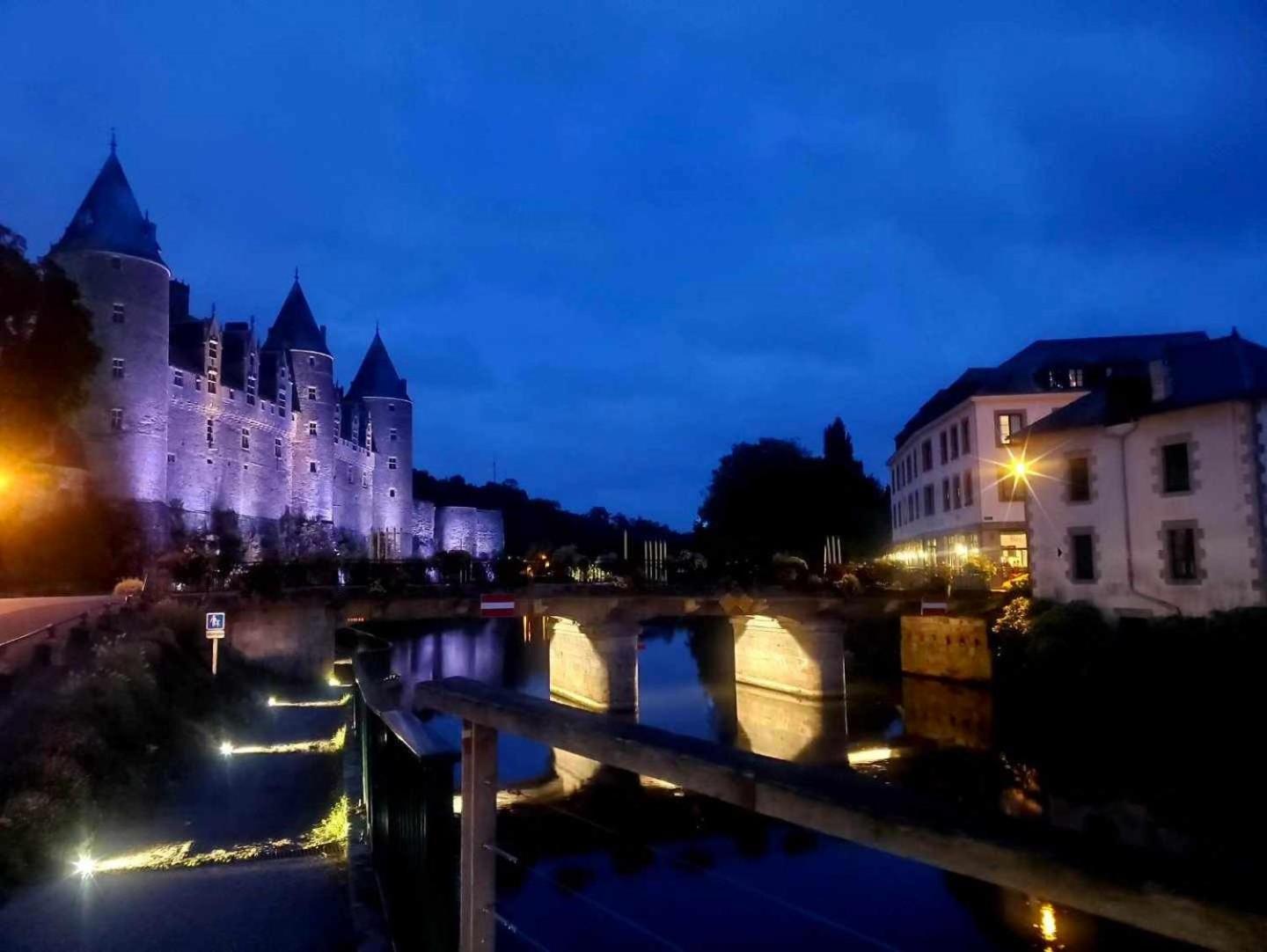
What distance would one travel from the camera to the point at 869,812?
6.15ft

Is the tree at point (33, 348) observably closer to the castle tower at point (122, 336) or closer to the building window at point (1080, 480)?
the castle tower at point (122, 336)

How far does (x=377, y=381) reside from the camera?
86938 mm

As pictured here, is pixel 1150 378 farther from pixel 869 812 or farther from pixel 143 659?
pixel 869 812

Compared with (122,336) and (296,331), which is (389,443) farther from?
(122,336)

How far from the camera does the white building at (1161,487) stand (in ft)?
88.3

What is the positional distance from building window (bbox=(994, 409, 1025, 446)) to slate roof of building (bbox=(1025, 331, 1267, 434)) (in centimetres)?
886

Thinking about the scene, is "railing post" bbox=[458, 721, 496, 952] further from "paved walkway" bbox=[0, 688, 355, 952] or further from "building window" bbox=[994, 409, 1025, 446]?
"building window" bbox=[994, 409, 1025, 446]

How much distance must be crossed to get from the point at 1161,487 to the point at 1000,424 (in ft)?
45.3

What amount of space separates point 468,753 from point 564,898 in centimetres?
1366

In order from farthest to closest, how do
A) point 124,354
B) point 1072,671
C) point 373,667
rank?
point 124,354 → point 1072,671 → point 373,667

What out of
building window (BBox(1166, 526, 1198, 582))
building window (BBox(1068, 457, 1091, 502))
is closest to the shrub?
building window (BBox(1068, 457, 1091, 502))

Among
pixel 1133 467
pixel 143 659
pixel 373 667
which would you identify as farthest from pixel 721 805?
pixel 1133 467

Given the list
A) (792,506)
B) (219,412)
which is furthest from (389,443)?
(792,506)

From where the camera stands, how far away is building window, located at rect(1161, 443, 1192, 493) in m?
28.6
